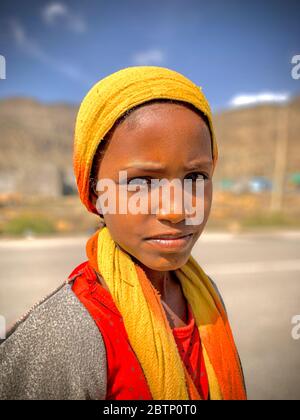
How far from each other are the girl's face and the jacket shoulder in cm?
27

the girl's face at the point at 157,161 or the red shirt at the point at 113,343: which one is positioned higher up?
the girl's face at the point at 157,161

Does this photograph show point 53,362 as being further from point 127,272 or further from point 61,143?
point 61,143

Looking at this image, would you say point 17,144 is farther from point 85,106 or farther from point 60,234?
point 85,106

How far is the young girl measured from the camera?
3.04ft

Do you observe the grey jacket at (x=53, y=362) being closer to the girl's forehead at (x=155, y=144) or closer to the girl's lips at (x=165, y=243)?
the girl's lips at (x=165, y=243)

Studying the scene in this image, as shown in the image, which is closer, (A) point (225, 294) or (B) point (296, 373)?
(B) point (296, 373)

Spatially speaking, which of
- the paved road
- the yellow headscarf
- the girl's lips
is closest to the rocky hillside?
the paved road

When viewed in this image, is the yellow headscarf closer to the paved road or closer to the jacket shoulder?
the jacket shoulder

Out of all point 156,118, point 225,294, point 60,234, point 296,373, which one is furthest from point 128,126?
point 60,234

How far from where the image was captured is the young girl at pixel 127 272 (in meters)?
0.93

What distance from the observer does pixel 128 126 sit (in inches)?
39.9

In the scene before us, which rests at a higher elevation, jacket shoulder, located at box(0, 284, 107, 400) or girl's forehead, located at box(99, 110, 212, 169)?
girl's forehead, located at box(99, 110, 212, 169)

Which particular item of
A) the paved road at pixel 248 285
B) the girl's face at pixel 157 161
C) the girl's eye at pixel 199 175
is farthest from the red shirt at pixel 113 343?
the paved road at pixel 248 285
